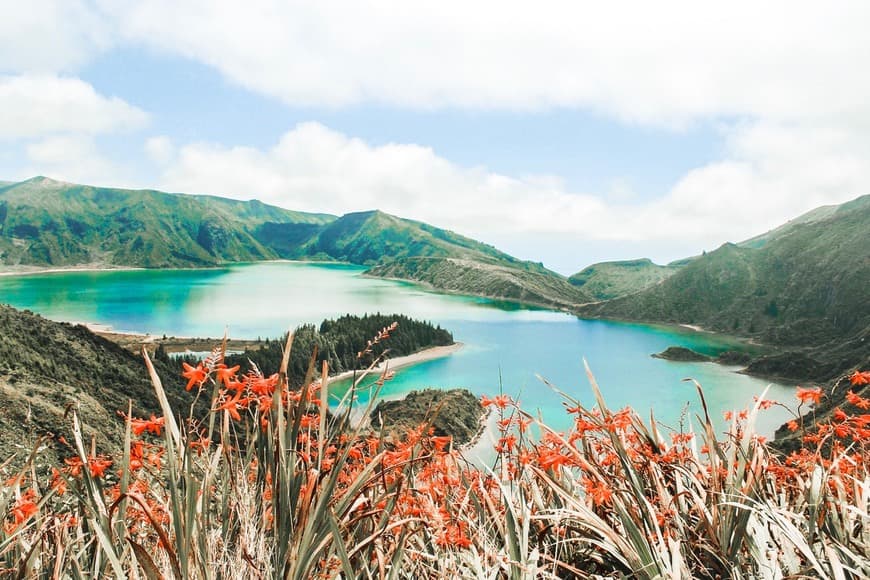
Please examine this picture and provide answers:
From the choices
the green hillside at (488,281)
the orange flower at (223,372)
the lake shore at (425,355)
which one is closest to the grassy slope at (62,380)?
the orange flower at (223,372)

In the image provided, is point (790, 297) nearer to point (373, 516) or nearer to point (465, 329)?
point (465, 329)

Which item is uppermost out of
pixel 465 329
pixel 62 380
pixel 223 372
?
pixel 223 372

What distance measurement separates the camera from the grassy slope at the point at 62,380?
16422mm

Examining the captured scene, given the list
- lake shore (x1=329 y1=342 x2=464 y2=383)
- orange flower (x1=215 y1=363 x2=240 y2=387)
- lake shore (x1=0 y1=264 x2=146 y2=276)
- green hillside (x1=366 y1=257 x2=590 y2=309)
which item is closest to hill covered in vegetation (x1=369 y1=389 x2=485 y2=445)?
lake shore (x1=329 y1=342 x2=464 y2=383)

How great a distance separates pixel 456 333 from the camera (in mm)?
85625

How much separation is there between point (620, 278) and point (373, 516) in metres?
199

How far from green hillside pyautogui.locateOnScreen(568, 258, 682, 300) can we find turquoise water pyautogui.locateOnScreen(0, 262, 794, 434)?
2487 inches

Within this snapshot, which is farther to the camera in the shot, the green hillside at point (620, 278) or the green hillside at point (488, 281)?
the green hillside at point (620, 278)

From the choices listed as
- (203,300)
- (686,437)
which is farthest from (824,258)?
(203,300)

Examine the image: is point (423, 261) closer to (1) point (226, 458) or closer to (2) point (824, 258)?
(2) point (824, 258)

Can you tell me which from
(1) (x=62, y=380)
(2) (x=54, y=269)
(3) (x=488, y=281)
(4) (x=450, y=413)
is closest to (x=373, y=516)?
(1) (x=62, y=380)

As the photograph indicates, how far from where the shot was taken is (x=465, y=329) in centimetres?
9031

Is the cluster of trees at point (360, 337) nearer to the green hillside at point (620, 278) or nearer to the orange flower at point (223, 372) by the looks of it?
the orange flower at point (223, 372)

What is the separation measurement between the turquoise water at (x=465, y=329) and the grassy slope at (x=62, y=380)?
29.0 feet
